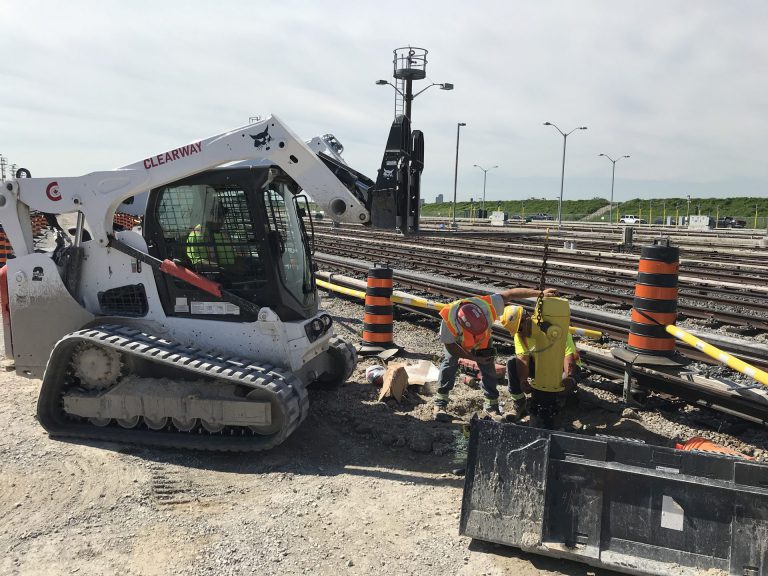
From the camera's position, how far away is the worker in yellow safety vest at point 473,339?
21.2 feet

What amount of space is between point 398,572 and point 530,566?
0.82 m

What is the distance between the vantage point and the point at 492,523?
4234mm

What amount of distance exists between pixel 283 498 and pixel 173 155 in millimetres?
3198

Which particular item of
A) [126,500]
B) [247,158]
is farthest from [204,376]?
[247,158]

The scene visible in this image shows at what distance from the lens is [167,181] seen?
6004 mm

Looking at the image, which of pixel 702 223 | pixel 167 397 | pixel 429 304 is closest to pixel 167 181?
pixel 167 397

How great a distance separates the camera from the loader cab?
6027mm

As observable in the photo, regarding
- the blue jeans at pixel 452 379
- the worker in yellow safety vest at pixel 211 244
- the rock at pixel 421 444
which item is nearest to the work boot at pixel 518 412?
the blue jeans at pixel 452 379

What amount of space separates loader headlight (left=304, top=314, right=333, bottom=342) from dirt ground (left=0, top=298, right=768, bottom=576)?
89cm

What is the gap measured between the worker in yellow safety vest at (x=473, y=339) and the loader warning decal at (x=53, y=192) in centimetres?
393

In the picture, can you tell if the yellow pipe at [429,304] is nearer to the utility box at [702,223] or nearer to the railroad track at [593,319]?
the railroad track at [593,319]

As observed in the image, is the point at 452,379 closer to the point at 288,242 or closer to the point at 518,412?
the point at 518,412

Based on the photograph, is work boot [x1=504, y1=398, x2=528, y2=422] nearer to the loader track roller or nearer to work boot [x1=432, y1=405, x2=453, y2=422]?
work boot [x1=432, y1=405, x2=453, y2=422]

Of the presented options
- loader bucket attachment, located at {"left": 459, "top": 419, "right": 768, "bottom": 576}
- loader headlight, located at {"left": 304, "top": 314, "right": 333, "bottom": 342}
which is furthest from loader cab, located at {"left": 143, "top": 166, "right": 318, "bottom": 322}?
loader bucket attachment, located at {"left": 459, "top": 419, "right": 768, "bottom": 576}
